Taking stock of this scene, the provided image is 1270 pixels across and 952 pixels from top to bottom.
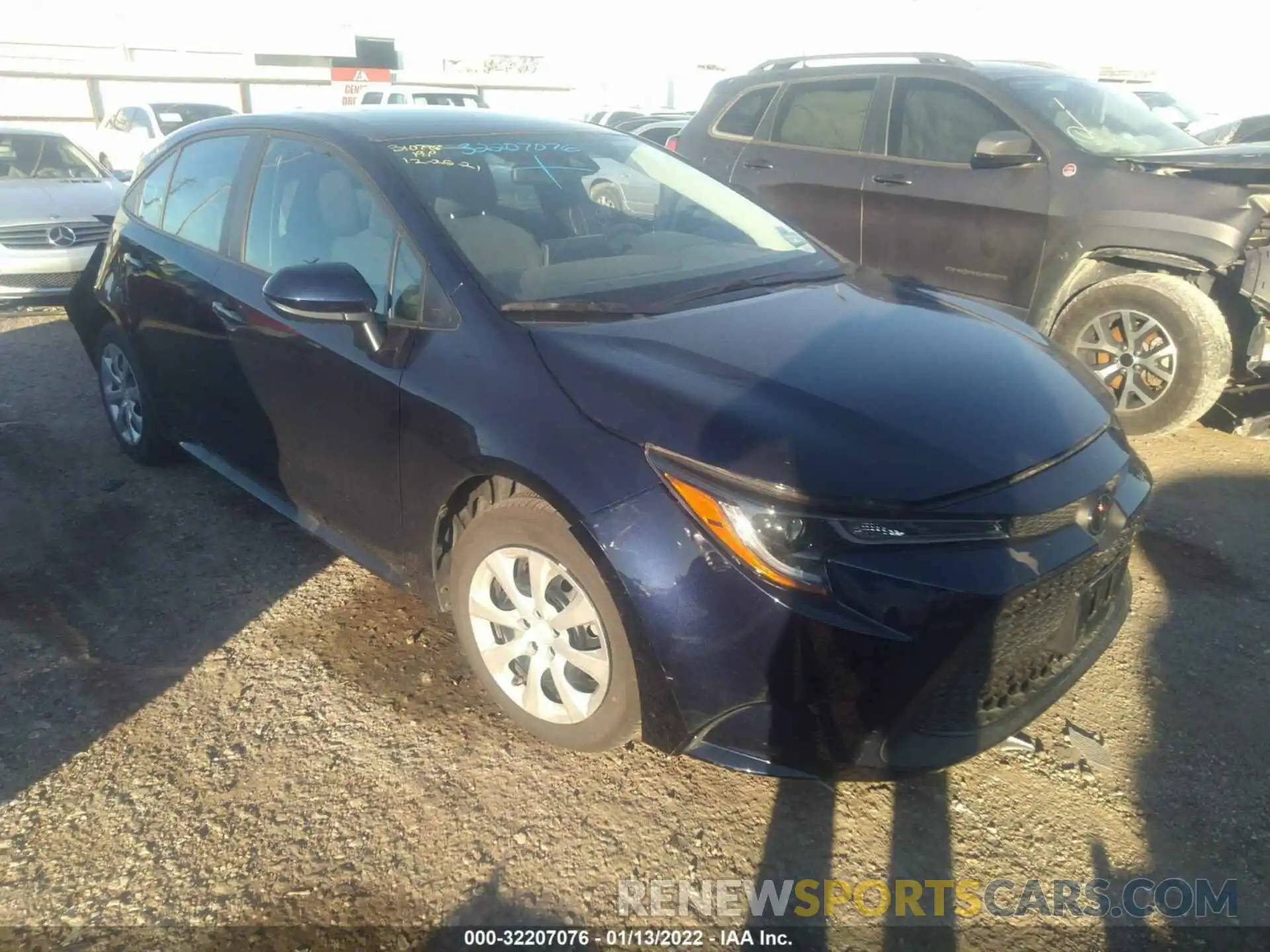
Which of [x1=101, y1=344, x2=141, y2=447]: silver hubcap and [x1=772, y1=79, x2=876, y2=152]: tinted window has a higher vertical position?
[x1=772, y1=79, x2=876, y2=152]: tinted window

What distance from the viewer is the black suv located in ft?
14.5

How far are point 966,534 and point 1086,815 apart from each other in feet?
3.06

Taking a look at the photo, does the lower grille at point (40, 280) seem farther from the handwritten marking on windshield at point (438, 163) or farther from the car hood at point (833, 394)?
the car hood at point (833, 394)

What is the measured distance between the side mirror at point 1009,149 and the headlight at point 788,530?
3.45 metres

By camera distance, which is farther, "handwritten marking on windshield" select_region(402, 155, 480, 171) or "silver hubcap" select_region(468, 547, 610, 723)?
"handwritten marking on windshield" select_region(402, 155, 480, 171)

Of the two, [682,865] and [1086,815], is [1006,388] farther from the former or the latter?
[682,865]

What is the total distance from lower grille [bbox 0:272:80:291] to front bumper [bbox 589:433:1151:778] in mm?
7169

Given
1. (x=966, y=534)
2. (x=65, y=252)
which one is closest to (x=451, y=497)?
(x=966, y=534)

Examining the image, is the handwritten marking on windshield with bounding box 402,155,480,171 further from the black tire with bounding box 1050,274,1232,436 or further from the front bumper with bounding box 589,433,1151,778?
the black tire with bounding box 1050,274,1232,436

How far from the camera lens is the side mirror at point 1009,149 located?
15.9 ft

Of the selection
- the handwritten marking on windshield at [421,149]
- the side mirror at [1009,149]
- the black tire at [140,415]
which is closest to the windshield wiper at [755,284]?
the handwritten marking on windshield at [421,149]

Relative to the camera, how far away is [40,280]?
7.50m

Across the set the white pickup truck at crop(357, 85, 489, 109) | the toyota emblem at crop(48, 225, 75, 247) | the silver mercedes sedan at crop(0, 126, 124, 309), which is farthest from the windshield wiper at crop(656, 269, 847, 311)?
the white pickup truck at crop(357, 85, 489, 109)

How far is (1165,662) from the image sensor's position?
10.1 feet
